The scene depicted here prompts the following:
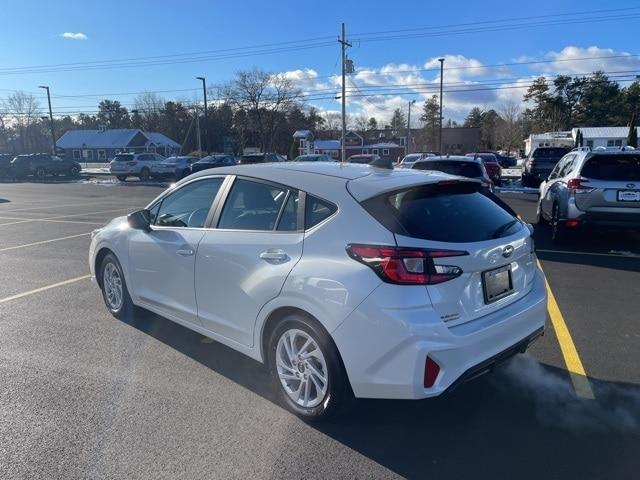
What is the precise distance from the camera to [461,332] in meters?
2.84

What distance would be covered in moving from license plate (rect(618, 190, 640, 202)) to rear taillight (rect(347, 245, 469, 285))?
6325 mm

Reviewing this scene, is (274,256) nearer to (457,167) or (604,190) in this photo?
(604,190)

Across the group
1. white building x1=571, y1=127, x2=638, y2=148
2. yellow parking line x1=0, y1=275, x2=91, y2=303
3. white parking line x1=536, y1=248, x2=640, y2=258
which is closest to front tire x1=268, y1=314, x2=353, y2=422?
yellow parking line x1=0, y1=275, x2=91, y2=303

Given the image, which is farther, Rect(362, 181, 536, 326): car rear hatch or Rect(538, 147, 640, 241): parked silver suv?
Rect(538, 147, 640, 241): parked silver suv

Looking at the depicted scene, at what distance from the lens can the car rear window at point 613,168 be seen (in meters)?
7.83

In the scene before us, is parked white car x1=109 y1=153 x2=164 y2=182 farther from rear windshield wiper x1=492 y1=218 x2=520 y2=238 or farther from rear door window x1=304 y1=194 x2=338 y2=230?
rear windshield wiper x1=492 y1=218 x2=520 y2=238

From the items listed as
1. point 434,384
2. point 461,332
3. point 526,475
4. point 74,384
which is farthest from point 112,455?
point 526,475

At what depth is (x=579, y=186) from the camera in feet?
26.2

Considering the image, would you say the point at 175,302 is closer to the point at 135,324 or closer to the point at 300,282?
the point at 135,324

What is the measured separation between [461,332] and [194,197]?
Result: 8.69 feet

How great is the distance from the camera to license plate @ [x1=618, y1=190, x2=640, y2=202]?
768 cm

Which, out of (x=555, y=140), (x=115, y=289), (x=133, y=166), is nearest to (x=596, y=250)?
(x=115, y=289)

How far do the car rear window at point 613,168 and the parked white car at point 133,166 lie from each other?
3019 cm

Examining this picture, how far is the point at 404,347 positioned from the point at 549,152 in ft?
74.0
